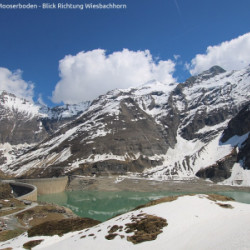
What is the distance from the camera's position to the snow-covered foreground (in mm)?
19367

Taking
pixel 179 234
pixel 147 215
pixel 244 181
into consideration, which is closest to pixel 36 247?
pixel 147 215

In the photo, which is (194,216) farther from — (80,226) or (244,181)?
(244,181)

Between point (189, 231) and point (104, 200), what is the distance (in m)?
132

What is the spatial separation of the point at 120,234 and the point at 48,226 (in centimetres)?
1505

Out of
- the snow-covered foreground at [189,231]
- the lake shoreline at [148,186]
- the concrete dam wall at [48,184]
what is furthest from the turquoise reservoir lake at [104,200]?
the snow-covered foreground at [189,231]

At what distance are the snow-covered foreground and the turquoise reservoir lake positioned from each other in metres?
72.9

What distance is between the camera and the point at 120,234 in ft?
83.7

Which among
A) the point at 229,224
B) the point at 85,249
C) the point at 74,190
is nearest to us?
the point at 229,224

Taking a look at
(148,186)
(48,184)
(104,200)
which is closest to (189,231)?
(104,200)

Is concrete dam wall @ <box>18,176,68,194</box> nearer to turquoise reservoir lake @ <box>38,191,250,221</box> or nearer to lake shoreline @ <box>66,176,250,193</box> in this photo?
turquoise reservoir lake @ <box>38,191,250,221</box>

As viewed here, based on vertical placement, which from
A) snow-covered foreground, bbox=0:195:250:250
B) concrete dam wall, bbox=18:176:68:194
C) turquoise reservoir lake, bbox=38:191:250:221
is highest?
snow-covered foreground, bbox=0:195:250:250

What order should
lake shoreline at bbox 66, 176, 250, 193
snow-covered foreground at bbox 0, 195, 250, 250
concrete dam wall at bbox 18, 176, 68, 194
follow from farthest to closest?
lake shoreline at bbox 66, 176, 250, 193 < concrete dam wall at bbox 18, 176, 68, 194 < snow-covered foreground at bbox 0, 195, 250, 250

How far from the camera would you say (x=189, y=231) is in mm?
23094

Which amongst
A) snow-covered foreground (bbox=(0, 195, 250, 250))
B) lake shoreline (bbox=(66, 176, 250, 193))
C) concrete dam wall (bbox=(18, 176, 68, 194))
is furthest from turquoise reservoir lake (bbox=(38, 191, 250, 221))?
snow-covered foreground (bbox=(0, 195, 250, 250))
